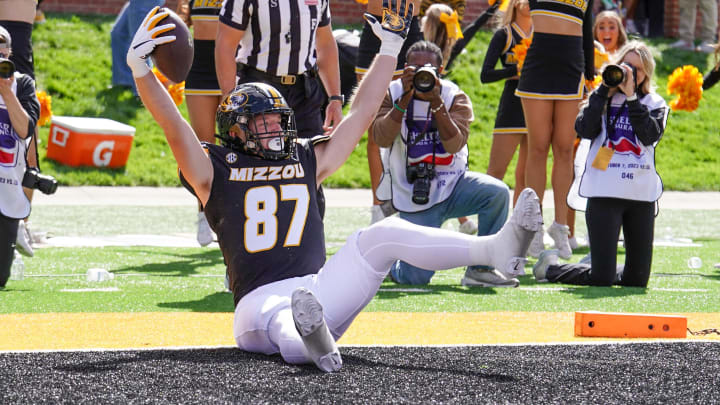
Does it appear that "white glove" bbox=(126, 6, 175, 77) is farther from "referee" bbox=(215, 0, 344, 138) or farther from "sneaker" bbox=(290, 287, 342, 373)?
"referee" bbox=(215, 0, 344, 138)

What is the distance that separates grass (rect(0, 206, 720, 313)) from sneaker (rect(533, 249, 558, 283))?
0.07 meters

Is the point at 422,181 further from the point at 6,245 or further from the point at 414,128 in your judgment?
the point at 6,245

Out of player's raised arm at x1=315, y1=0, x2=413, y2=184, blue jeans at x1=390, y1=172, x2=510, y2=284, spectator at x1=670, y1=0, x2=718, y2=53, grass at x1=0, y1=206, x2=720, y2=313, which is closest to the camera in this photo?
player's raised arm at x1=315, y1=0, x2=413, y2=184

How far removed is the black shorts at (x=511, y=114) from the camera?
8125 millimetres

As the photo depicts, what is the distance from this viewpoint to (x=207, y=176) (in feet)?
13.2

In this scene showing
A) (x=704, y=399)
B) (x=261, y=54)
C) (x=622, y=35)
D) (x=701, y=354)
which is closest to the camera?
(x=704, y=399)

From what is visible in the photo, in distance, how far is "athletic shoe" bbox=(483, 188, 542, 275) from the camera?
3.63 m

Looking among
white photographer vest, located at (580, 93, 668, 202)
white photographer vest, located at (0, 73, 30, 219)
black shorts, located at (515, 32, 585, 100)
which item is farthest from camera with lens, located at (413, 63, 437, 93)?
white photographer vest, located at (0, 73, 30, 219)

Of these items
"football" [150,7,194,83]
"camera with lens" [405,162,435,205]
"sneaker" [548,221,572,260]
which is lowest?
"sneaker" [548,221,572,260]

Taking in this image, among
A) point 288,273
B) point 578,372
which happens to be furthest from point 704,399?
point 288,273

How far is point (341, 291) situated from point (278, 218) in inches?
15.5

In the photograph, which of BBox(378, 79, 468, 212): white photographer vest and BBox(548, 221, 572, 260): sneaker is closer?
BBox(378, 79, 468, 212): white photographer vest

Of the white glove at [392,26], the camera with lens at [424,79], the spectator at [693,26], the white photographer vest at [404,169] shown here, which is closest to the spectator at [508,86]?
the white photographer vest at [404,169]

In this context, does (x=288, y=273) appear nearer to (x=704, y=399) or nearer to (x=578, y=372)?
(x=578, y=372)
